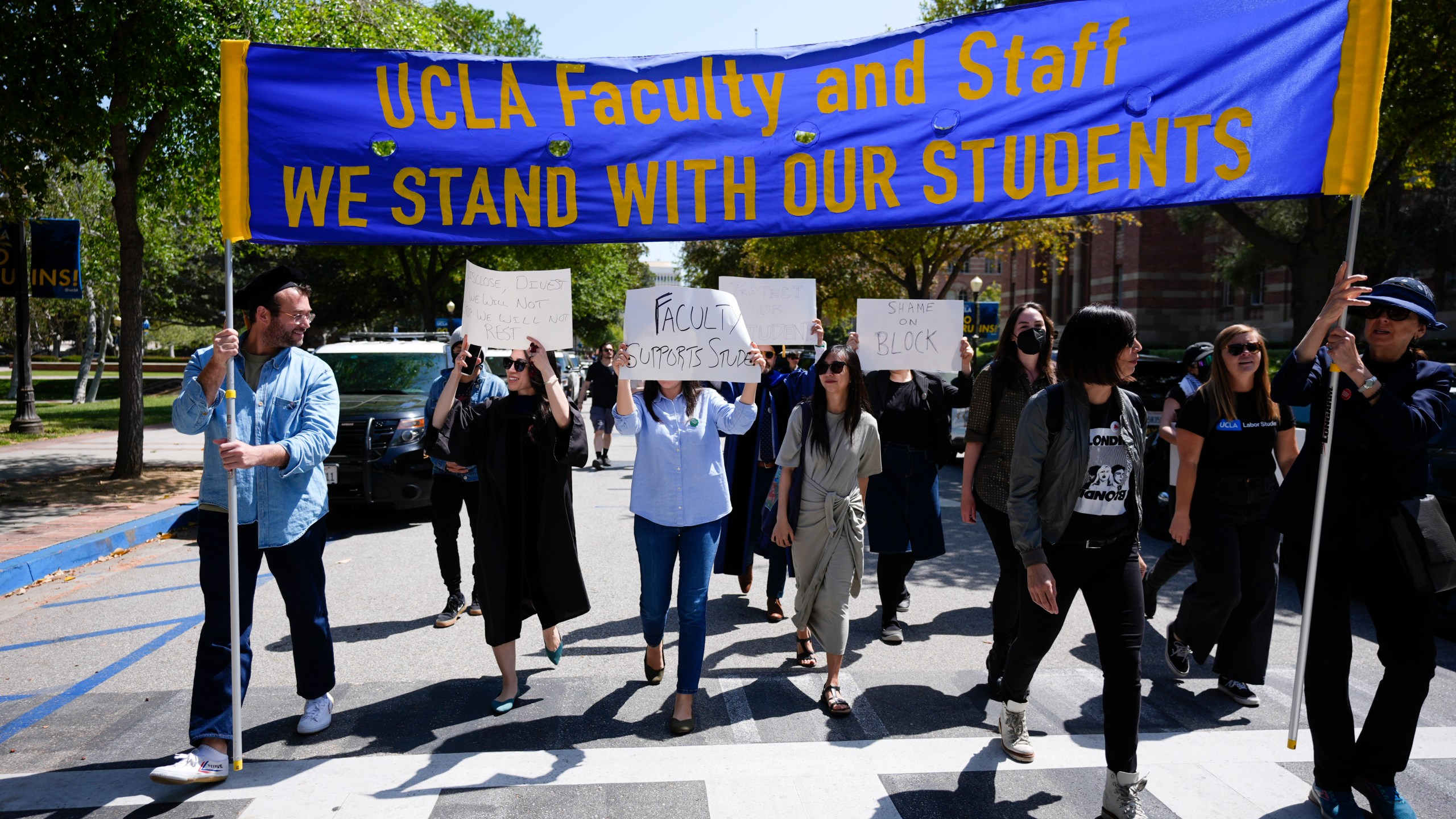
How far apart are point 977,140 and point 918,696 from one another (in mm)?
2733

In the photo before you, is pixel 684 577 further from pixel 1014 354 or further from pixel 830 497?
pixel 1014 354

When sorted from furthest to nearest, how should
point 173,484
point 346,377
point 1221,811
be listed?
point 173,484 < point 346,377 < point 1221,811

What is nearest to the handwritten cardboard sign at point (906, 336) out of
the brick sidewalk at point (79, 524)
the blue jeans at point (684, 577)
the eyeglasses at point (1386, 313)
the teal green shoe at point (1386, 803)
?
the blue jeans at point (684, 577)

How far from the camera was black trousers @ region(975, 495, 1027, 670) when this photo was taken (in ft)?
15.3

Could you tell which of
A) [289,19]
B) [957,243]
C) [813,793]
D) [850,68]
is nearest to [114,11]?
[289,19]

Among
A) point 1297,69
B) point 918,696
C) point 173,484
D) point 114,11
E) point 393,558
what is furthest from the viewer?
point 173,484

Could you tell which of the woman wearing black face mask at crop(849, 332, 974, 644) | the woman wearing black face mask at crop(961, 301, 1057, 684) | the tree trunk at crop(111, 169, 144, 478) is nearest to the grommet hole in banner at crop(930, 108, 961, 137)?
the woman wearing black face mask at crop(961, 301, 1057, 684)

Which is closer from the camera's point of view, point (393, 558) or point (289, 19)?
point (393, 558)

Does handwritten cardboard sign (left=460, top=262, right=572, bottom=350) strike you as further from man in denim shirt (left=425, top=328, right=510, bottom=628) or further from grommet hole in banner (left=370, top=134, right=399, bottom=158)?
man in denim shirt (left=425, top=328, right=510, bottom=628)

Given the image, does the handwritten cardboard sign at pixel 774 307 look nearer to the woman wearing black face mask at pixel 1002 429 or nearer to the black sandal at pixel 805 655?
the woman wearing black face mask at pixel 1002 429

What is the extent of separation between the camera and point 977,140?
411 centimetres

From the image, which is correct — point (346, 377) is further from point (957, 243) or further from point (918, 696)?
point (957, 243)

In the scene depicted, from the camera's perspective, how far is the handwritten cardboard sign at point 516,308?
4.22m

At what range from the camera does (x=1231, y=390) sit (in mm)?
4641
